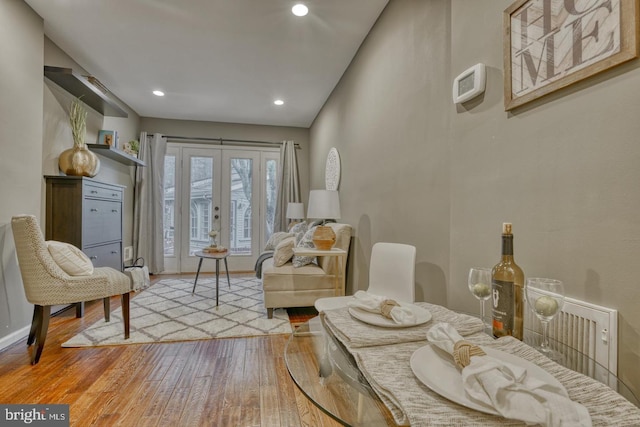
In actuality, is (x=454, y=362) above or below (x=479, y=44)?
below

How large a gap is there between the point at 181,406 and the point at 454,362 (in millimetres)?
1579

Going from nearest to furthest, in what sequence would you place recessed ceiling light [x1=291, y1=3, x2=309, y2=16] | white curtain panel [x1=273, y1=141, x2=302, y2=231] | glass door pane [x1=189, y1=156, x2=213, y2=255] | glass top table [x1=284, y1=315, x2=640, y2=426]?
glass top table [x1=284, y1=315, x2=640, y2=426]
recessed ceiling light [x1=291, y1=3, x2=309, y2=16]
glass door pane [x1=189, y1=156, x2=213, y2=255]
white curtain panel [x1=273, y1=141, x2=302, y2=231]

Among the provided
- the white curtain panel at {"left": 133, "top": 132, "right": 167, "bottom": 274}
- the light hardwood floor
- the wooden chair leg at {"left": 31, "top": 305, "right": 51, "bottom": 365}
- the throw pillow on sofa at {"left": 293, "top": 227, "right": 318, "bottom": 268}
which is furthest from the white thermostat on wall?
the white curtain panel at {"left": 133, "top": 132, "right": 167, "bottom": 274}

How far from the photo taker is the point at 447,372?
2.16 ft

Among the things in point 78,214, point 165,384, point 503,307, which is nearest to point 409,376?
point 503,307

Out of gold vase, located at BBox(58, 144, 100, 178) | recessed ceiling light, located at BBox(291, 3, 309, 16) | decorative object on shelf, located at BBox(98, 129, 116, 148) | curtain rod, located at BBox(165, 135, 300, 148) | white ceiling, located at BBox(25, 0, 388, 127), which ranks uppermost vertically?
recessed ceiling light, located at BBox(291, 3, 309, 16)

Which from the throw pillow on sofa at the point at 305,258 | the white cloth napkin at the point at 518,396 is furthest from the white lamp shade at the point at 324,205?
the white cloth napkin at the point at 518,396

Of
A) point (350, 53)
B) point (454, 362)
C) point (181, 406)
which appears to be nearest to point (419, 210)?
point (454, 362)

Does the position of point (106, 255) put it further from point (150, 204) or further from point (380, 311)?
point (380, 311)

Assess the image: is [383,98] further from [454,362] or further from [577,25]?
[454,362]

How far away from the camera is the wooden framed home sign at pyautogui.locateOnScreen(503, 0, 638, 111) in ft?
2.74

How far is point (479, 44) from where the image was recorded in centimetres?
139

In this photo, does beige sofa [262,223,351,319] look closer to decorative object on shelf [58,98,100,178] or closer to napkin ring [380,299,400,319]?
napkin ring [380,299,400,319]

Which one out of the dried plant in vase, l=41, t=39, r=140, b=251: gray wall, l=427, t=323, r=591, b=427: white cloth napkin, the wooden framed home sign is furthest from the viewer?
the dried plant in vase
